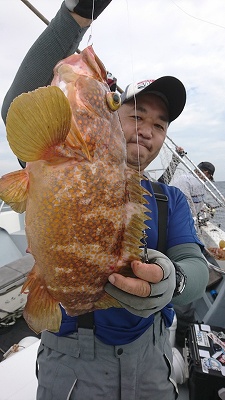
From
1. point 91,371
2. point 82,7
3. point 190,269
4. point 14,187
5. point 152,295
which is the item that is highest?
point 82,7

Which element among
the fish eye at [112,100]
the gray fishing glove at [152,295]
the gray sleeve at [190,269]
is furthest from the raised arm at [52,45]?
the gray sleeve at [190,269]

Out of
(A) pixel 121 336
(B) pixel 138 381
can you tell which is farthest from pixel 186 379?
(A) pixel 121 336

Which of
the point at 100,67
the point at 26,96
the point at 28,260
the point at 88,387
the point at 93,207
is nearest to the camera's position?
the point at 26,96

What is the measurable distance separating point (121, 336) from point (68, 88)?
1.54 meters

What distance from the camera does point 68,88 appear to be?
1.43m

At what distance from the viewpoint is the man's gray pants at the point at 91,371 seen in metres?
1.84

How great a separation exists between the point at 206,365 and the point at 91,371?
1.99 metres

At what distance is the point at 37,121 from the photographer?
1.25 metres

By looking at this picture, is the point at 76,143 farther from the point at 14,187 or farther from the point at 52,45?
the point at 52,45

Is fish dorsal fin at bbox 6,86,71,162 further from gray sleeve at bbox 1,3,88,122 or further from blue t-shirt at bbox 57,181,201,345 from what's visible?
blue t-shirt at bbox 57,181,201,345

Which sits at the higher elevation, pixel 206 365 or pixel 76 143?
pixel 76 143

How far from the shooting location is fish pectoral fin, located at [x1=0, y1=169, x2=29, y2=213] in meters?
1.31

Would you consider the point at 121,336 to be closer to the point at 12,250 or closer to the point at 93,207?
the point at 93,207

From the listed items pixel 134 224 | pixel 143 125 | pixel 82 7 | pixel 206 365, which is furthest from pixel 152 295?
pixel 206 365
